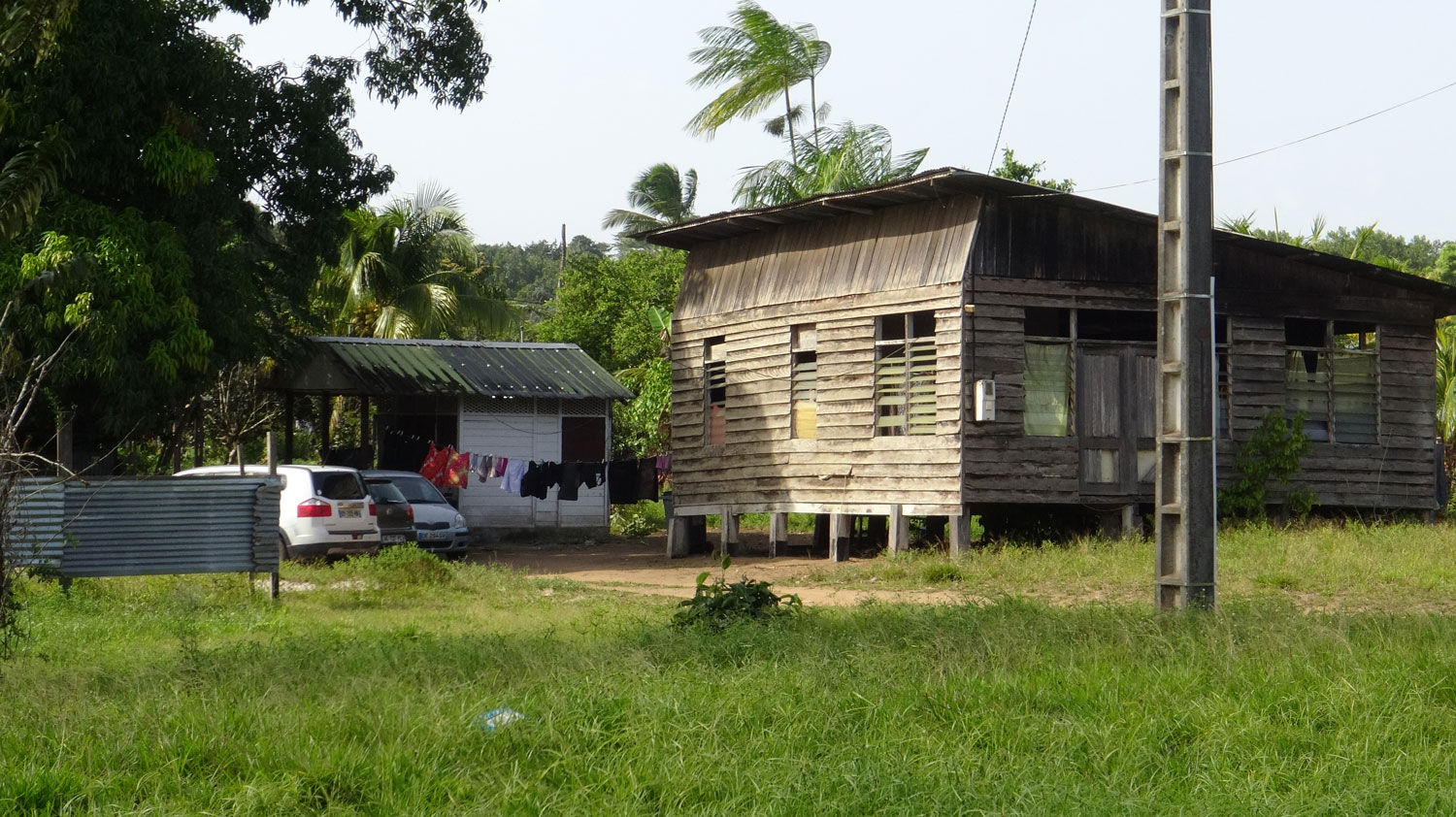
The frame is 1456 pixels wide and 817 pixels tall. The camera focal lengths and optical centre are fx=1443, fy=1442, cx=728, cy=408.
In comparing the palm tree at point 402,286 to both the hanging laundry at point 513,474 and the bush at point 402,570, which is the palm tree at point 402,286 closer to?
the hanging laundry at point 513,474

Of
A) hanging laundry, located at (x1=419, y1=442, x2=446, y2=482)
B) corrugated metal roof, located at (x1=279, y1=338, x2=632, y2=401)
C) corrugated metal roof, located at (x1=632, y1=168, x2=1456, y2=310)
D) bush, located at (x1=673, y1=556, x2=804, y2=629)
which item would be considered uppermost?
corrugated metal roof, located at (x1=632, y1=168, x2=1456, y2=310)

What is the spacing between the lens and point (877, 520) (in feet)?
82.7

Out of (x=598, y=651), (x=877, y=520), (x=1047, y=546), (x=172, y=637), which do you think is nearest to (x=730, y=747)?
(x=598, y=651)

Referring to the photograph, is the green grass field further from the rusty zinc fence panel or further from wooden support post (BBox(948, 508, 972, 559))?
wooden support post (BBox(948, 508, 972, 559))

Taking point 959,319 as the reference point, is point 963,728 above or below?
below

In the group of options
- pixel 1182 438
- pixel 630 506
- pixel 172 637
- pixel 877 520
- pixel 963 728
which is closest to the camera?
pixel 963 728

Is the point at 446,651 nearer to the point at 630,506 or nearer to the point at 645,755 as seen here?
the point at 645,755

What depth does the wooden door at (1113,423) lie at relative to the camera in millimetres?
19938

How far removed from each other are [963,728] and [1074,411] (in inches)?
520

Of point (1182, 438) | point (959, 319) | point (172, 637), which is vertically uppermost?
point (959, 319)

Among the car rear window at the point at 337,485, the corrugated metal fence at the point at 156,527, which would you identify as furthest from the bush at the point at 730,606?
the car rear window at the point at 337,485

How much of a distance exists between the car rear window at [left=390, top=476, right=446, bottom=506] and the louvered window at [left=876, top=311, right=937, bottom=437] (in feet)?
23.8

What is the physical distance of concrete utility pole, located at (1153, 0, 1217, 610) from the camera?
10320mm

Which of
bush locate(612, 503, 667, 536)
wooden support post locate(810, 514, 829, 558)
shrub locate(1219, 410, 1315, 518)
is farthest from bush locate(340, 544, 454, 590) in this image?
bush locate(612, 503, 667, 536)
